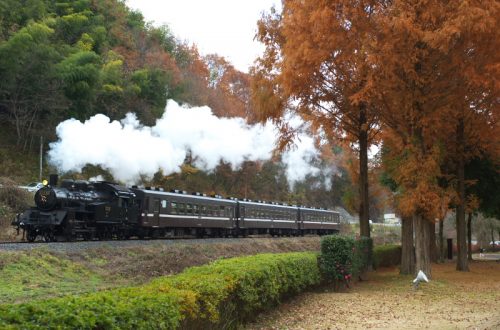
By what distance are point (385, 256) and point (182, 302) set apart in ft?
61.5

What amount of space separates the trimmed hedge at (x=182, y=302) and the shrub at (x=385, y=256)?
10936 mm

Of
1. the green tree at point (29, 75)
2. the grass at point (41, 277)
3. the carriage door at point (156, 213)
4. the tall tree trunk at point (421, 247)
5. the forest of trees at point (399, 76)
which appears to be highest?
the green tree at point (29, 75)

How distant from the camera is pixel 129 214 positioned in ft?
70.3

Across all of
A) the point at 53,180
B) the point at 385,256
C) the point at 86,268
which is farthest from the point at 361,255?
the point at 53,180

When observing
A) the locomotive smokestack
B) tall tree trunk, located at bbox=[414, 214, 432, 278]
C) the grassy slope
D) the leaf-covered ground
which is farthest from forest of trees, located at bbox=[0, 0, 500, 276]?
the locomotive smokestack

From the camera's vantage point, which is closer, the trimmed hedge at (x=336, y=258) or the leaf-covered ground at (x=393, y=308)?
the leaf-covered ground at (x=393, y=308)

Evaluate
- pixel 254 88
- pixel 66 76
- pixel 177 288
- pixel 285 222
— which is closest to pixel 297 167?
pixel 285 222

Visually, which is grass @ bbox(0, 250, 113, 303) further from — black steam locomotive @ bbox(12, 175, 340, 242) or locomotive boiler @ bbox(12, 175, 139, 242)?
black steam locomotive @ bbox(12, 175, 340, 242)

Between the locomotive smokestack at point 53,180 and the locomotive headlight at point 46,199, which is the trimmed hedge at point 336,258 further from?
the locomotive smokestack at point 53,180

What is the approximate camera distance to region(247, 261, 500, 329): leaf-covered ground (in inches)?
354

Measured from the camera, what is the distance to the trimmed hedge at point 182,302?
3.85m

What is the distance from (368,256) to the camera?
17375 mm

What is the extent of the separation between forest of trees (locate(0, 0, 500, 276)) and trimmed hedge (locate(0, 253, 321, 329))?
238 inches

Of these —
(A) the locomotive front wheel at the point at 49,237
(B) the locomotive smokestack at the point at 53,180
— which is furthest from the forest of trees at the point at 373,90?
(A) the locomotive front wheel at the point at 49,237
